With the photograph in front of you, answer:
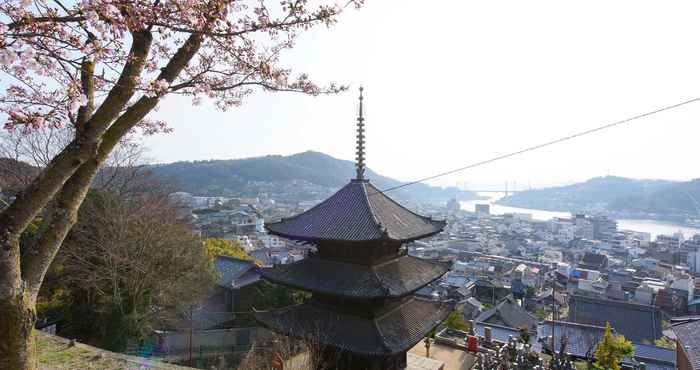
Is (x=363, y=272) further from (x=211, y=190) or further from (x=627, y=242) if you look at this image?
(x=211, y=190)

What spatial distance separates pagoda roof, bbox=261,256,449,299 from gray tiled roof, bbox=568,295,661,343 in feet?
79.6

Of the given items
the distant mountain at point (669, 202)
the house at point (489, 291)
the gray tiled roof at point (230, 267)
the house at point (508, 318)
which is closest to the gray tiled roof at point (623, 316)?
the house at point (508, 318)

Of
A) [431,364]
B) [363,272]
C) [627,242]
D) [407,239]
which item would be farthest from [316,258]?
[627,242]

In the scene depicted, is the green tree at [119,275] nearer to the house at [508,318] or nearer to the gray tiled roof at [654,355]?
the house at [508,318]

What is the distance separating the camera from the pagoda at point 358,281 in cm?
839

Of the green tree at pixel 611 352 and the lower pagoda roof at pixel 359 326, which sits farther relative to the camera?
the green tree at pixel 611 352

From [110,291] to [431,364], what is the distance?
43.1 feet

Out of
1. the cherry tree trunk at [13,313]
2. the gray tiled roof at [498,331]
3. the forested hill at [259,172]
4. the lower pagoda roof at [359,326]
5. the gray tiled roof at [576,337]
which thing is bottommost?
the gray tiled roof at [498,331]

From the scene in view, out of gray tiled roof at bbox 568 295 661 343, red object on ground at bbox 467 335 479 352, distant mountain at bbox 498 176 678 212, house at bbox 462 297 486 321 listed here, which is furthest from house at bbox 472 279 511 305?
distant mountain at bbox 498 176 678 212

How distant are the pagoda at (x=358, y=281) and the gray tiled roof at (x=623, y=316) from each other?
2391 cm

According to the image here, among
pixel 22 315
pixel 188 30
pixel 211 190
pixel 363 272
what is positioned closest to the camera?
pixel 22 315

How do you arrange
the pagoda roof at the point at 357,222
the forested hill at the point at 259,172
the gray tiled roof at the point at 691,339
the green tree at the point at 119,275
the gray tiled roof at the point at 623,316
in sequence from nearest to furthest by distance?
the pagoda roof at the point at 357,222, the gray tiled roof at the point at 691,339, the green tree at the point at 119,275, the gray tiled roof at the point at 623,316, the forested hill at the point at 259,172

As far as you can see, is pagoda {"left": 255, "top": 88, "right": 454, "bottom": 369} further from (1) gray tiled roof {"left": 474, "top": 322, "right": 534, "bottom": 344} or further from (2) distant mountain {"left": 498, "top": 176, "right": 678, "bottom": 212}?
(2) distant mountain {"left": 498, "top": 176, "right": 678, "bottom": 212}

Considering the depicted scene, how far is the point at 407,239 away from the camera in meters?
9.20
